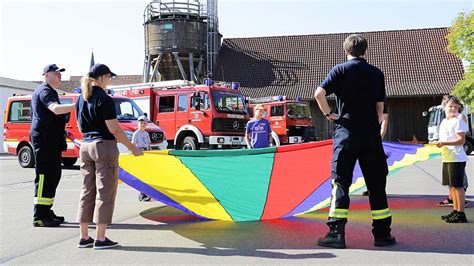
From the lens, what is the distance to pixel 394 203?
8.09 m

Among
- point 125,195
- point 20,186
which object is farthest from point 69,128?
point 125,195

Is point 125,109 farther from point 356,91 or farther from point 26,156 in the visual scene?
point 356,91

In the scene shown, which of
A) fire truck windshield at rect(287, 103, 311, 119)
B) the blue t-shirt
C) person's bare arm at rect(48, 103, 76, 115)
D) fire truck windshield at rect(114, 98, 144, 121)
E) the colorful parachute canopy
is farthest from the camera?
fire truck windshield at rect(287, 103, 311, 119)

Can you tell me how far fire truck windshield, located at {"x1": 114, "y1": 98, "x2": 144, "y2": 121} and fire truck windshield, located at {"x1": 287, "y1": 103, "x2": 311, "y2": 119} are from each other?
850 centimetres

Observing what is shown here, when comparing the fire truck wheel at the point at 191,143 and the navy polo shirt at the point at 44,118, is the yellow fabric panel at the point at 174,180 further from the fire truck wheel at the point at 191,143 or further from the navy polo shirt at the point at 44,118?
the fire truck wheel at the point at 191,143

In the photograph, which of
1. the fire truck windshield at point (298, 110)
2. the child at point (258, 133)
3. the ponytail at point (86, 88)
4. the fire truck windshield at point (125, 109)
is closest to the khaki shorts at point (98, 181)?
the ponytail at point (86, 88)

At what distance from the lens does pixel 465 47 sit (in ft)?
100

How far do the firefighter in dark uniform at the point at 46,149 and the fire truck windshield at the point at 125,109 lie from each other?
828 cm

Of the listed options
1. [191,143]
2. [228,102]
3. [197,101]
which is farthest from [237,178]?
[228,102]

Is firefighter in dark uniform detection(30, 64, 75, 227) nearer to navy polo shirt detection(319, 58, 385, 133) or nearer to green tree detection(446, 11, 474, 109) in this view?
navy polo shirt detection(319, 58, 385, 133)

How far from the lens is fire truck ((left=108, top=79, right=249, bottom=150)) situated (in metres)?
17.0

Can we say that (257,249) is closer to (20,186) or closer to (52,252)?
(52,252)

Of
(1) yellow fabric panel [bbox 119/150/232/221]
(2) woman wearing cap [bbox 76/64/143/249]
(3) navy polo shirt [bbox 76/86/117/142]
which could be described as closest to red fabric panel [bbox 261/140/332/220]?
(1) yellow fabric panel [bbox 119/150/232/221]

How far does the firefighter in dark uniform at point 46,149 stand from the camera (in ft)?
21.2
